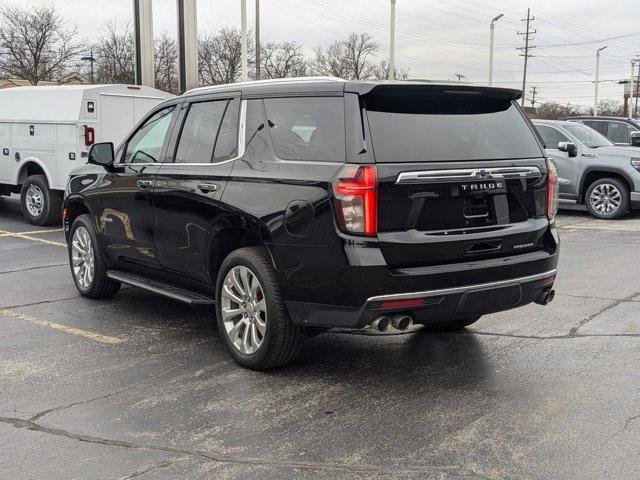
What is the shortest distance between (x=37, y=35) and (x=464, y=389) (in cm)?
4886

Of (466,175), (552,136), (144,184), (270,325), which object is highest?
(552,136)

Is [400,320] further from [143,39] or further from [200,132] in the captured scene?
[143,39]

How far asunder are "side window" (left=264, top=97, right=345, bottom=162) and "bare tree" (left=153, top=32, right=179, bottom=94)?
51.3 meters

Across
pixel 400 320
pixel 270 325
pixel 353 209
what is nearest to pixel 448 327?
pixel 400 320

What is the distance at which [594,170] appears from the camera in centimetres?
1356

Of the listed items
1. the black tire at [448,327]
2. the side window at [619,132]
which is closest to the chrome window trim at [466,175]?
the black tire at [448,327]

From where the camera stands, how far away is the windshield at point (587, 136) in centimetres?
1407

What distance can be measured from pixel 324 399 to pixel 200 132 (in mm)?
2281

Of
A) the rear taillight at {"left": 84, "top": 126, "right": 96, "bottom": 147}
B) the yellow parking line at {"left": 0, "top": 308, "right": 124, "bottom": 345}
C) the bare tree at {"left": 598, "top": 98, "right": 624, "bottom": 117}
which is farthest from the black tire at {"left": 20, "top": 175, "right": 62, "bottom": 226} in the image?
the bare tree at {"left": 598, "top": 98, "right": 624, "bottom": 117}

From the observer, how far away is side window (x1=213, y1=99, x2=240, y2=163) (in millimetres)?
5014

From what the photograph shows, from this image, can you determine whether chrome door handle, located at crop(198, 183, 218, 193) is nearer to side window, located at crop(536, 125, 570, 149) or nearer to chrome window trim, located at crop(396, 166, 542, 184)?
chrome window trim, located at crop(396, 166, 542, 184)

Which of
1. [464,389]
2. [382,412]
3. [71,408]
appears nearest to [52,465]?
[71,408]

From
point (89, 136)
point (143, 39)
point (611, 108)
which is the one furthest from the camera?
point (611, 108)

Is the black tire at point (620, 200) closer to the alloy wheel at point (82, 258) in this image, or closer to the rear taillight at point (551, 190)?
the rear taillight at point (551, 190)
